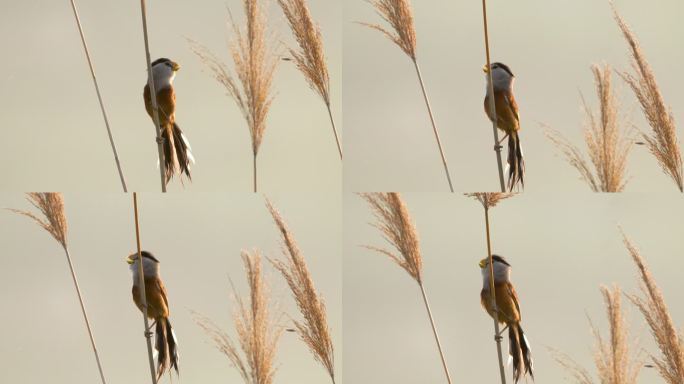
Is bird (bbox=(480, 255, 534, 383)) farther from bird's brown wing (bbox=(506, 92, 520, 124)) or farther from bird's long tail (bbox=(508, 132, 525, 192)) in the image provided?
bird's brown wing (bbox=(506, 92, 520, 124))

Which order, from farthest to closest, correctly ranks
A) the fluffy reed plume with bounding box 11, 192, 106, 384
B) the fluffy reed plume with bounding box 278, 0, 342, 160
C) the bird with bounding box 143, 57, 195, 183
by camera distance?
the fluffy reed plume with bounding box 278, 0, 342, 160 < the bird with bounding box 143, 57, 195, 183 < the fluffy reed plume with bounding box 11, 192, 106, 384

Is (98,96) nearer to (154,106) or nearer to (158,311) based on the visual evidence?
(154,106)

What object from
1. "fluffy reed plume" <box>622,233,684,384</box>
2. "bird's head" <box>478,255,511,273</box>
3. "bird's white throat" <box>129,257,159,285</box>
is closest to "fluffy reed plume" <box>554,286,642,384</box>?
"fluffy reed plume" <box>622,233,684,384</box>

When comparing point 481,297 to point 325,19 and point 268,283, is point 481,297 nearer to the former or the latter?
point 268,283

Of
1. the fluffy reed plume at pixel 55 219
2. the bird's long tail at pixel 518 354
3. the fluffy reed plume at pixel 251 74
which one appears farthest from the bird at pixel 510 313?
the fluffy reed plume at pixel 55 219

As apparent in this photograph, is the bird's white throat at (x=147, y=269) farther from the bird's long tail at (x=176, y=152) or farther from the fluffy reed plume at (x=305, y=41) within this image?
the fluffy reed plume at (x=305, y=41)

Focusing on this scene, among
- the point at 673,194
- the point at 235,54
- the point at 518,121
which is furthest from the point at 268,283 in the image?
the point at 673,194
